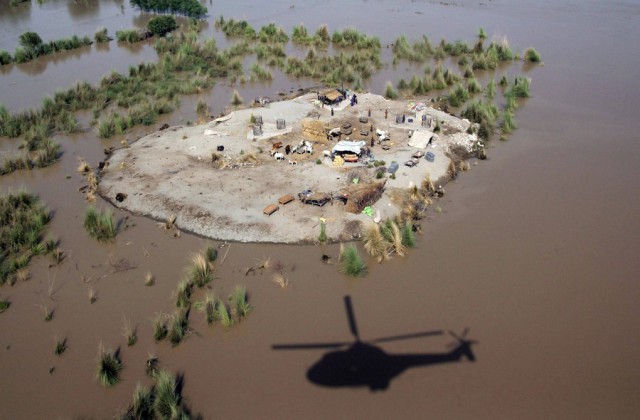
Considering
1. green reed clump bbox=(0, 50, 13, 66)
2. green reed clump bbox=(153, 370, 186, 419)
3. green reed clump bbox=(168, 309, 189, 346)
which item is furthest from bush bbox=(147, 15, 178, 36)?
green reed clump bbox=(153, 370, 186, 419)

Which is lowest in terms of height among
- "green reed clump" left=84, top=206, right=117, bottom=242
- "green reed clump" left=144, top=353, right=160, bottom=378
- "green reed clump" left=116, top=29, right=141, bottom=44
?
"green reed clump" left=144, top=353, right=160, bottom=378

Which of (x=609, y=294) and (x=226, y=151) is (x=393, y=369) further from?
(x=226, y=151)

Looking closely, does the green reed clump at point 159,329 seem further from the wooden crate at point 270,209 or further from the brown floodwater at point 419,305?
the wooden crate at point 270,209

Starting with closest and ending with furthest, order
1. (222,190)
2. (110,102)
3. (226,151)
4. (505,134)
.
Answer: (222,190)
(226,151)
(505,134)
(110,102)

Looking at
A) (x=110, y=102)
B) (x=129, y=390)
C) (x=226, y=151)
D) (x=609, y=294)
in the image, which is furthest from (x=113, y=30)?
(x=609, y=294)

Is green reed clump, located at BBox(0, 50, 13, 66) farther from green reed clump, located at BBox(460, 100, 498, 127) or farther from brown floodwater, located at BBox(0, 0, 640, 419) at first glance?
green reed clump, located at BBox(460, 100, 498, 127)
